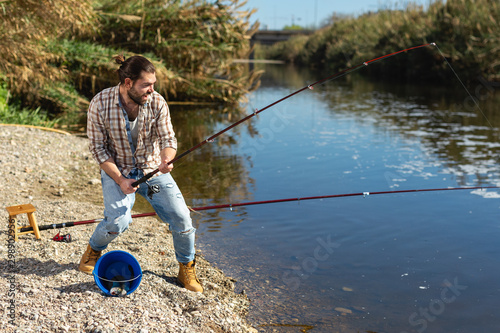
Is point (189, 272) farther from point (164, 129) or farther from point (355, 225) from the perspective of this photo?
point (355, 225)

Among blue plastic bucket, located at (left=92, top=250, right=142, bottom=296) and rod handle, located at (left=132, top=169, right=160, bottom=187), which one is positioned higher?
rod handle, located at (left=132, top=169, right=160, bottom=187)

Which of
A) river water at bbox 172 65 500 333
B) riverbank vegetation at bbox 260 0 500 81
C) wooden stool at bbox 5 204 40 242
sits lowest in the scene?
river water at bbox 172 65 500 333

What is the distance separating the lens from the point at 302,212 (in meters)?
6.87

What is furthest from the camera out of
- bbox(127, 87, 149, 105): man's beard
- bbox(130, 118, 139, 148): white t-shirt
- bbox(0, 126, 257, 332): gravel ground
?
bbox(130, 118, 139, 148): white t-shirt

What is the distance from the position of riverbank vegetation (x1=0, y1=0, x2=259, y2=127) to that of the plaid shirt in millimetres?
8004

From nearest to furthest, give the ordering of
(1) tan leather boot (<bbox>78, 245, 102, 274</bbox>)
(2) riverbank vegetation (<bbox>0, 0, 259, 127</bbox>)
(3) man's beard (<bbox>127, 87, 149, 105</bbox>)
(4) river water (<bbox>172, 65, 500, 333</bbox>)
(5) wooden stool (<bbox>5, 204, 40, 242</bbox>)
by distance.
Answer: (3) man's beard (<bbox>127, 87, 149, 105</bbox>) < (1) tan leather boot (<bbox>78, 245, 102, 274</bbox>) < (4) river water (<bbox>172, 65, 500, 333</bbox>) < (5) wooden stool (<bbox>5, 204, 40, 242</bbox>) < (2) riverbank vegetation (<bbox>0, 0, 259, 127</bbox>)

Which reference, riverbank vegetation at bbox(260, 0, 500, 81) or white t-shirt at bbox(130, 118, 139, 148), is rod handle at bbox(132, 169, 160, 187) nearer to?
white t-shirt at bbox(130, 118, 139, 148)

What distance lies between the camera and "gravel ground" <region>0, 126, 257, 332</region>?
11.6ft

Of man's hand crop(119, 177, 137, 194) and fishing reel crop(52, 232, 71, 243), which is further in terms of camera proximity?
fishing reel crop(52, 232, 71, 243)

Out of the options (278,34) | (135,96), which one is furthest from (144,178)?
(278,34)

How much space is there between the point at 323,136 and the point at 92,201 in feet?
22.0

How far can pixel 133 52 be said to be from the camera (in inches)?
604

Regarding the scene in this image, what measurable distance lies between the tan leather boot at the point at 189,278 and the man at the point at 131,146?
0.19 metres

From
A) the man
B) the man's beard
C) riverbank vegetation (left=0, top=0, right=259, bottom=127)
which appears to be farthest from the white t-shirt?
riverbank vegetation (left=0, top=0, right=259, bottom=127)
